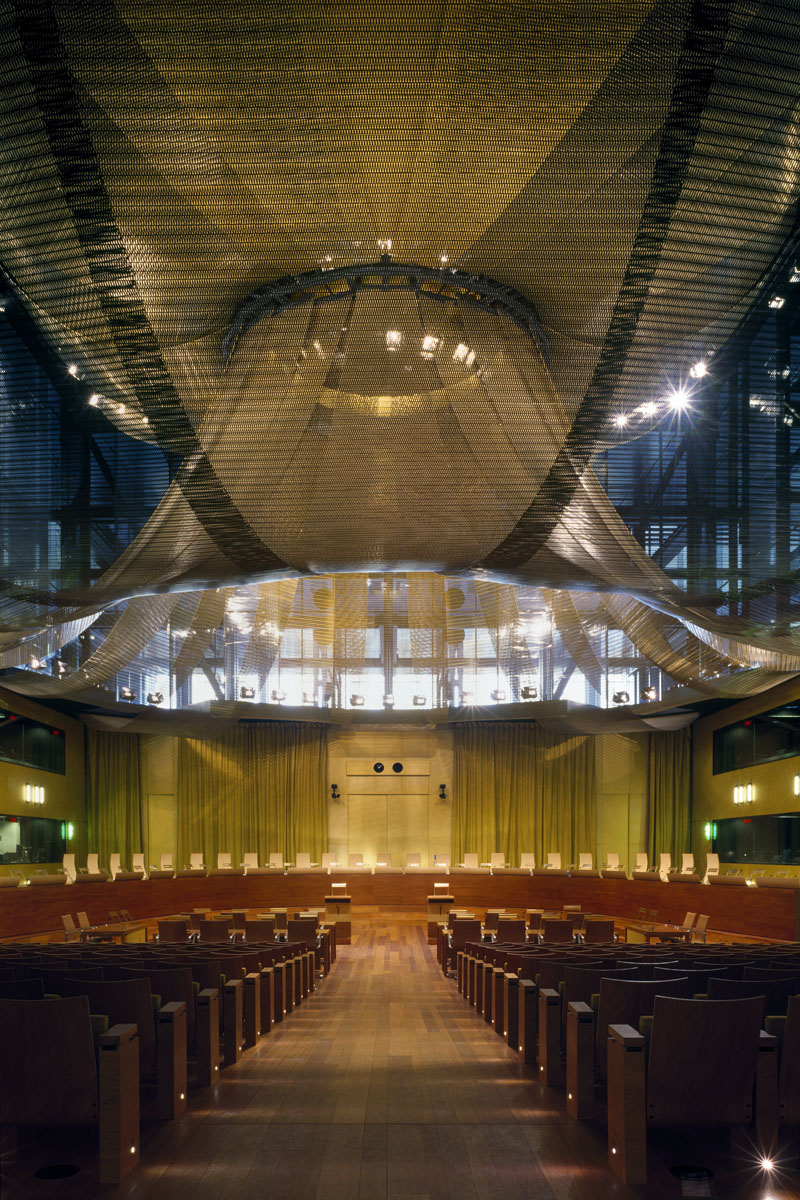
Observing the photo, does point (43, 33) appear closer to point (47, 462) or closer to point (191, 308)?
point (191, 308)

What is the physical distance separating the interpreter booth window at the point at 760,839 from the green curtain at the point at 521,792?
3.79 metres

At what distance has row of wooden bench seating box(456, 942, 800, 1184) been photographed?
4570 millimetres

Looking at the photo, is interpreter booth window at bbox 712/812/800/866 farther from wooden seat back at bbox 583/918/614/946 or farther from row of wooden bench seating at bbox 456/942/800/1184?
row of wooden bench seating at bbox 456/942/800/1184

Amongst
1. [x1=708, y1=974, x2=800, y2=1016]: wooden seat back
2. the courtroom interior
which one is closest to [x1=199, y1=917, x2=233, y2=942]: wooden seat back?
the courtroom interior

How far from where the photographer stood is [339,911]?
65.4ft

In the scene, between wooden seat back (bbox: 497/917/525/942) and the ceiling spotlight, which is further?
wooden seat back (bbox: 497/917/525/942)

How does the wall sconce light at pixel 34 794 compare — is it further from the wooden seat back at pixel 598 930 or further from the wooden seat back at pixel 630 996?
the wooden seat back at pixel 630 996

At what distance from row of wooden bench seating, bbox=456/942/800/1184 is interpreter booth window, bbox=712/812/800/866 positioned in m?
10.3

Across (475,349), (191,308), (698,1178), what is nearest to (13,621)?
(191,308)

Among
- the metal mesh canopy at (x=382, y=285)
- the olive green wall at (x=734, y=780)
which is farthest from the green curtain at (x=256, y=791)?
the metal mesh canopy at (x=382, y=285)

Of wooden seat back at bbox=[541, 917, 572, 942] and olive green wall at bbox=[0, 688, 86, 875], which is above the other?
olive green wall at bbox=[0, 688, 86, 875]

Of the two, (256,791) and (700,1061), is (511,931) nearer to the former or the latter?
(700,1061)

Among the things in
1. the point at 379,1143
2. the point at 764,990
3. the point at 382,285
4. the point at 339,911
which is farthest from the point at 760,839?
the point at 379,1143

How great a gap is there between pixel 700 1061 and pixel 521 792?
812 inches
